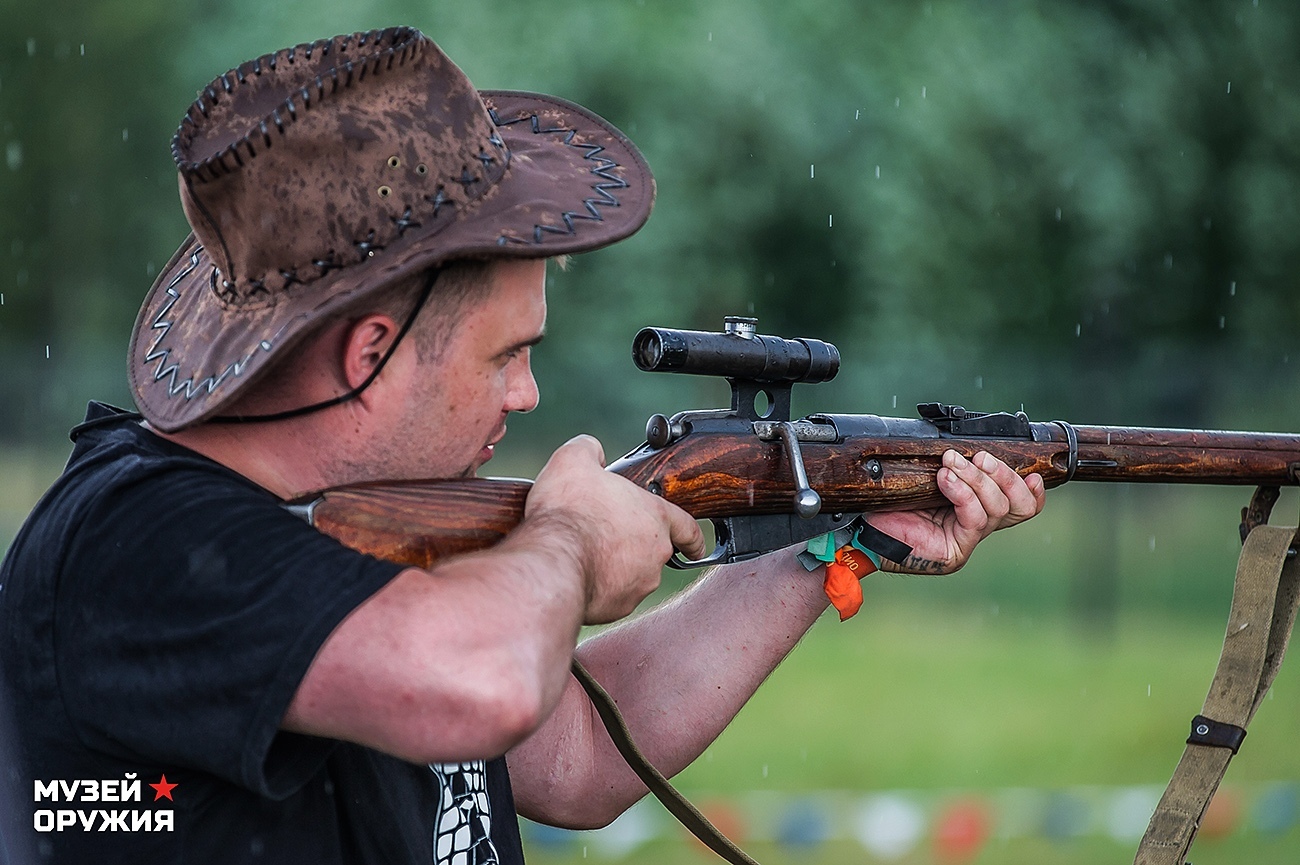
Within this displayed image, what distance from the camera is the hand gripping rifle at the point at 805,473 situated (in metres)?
2.39

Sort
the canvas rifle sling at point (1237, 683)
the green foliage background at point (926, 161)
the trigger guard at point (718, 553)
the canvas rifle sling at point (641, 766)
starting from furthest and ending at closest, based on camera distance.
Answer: the green foliage background at point (926, 161) → the canvas rifle sling at point (1237, 683) → the canvas rifle sling at point (641, 766) → the trigger guard at point (718, 553)

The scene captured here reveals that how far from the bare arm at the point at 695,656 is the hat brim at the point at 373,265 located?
1242 mm

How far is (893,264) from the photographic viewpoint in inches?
698

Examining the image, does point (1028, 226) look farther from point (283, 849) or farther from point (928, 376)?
point (283, 849)

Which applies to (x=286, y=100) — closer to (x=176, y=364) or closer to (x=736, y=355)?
(x=176, y=364)

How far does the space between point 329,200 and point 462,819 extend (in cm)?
121

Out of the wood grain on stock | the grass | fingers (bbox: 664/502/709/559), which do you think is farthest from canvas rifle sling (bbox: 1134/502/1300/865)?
the grass

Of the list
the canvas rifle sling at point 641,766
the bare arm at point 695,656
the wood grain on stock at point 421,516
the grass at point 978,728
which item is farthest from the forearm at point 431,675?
the grass at point 978,728

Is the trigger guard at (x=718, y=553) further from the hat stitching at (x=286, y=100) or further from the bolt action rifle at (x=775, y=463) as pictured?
the hat stitching at (x=286, y=100)

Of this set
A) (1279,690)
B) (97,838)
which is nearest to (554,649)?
(97,838)

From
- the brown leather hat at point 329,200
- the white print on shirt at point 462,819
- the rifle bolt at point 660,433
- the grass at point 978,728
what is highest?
the brown leather hat at point 329,200

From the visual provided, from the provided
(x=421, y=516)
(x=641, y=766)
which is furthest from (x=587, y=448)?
(x=641, y=766)

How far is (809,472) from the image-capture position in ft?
10.7

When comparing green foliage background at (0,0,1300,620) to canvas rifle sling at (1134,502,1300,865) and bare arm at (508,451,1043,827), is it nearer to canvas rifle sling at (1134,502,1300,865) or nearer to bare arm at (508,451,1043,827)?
canvas rifle sling at (1134,502,1300,865)
